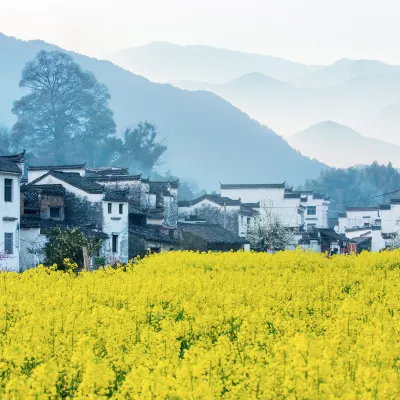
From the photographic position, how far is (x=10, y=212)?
38062 millimetres

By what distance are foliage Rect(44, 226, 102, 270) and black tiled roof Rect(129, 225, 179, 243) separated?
879 centimetres

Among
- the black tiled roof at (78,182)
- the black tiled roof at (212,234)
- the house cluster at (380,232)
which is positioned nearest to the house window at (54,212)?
the black tiled roof at (78,182)

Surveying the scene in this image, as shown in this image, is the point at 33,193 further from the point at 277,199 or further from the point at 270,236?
the point at 277,199

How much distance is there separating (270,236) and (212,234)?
758cm

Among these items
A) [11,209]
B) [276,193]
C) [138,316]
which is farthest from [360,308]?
[276,193]

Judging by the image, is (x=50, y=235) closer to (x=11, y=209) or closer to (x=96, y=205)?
(x=11, y=209)

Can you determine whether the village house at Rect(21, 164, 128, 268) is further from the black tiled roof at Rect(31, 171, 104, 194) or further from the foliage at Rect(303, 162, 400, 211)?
the foliage at Rect(303, 162, 400, 211)

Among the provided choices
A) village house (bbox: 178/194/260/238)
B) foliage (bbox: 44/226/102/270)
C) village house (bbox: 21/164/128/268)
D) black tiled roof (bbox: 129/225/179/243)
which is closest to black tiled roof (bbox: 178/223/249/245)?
black tiled roof (bbox: 129/225/179/243)

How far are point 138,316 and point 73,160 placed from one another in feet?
288

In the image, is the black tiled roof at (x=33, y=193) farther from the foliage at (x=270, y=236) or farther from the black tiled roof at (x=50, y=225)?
the foliage at (x=270, y=236)

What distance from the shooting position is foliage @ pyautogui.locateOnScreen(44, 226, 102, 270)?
37875mm

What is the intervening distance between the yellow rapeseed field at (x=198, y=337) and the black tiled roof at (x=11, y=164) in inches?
551

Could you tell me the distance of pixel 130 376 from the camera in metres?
8.83

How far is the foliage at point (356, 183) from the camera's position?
13475cm
